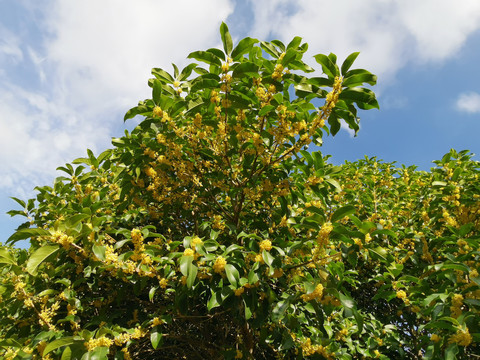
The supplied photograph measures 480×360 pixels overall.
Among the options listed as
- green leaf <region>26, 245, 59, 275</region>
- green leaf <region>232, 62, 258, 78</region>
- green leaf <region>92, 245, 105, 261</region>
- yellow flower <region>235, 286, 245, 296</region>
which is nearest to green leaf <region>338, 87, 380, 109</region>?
green leaf <region>232, 62, 258, 78</region>

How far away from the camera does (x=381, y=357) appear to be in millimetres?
2734

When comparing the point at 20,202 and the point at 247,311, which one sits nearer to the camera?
the point at 247,311

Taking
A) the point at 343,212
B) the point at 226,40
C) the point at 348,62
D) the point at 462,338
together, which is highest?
the point at 226,40

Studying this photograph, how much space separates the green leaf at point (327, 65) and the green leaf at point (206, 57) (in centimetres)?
70

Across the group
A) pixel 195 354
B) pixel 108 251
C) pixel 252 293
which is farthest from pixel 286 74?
pixel 195 354

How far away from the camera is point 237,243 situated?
101 inches

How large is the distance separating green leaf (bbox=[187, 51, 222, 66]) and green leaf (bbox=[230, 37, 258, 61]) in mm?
117

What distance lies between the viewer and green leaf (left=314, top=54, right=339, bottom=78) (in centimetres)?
195

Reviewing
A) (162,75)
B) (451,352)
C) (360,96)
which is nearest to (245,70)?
(360,96)

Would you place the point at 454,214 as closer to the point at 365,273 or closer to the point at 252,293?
the point at 365,273

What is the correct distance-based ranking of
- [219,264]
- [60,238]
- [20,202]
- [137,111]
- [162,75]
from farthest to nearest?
[20,202] → [162,75] → [137,111] → [60,238] → [219,264]

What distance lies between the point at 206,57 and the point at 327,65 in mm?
847

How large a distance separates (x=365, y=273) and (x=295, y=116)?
9.21 feet

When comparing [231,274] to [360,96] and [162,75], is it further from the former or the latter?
[162,75]
